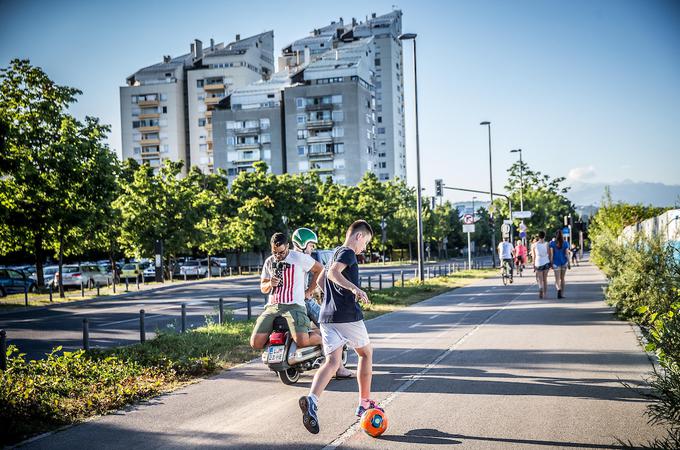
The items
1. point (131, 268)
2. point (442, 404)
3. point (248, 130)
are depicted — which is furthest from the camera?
point (248, 130)

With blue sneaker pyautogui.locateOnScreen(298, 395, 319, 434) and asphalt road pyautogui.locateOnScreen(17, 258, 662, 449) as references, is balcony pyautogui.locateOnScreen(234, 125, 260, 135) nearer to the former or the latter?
asphalt road pyautogui.locateOnScreen(17, 258, 662, 449)

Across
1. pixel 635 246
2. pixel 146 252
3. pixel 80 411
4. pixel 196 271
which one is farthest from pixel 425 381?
pixel 196 271

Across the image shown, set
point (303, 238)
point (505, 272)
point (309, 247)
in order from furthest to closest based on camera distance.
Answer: point (505, 272) < point (309, 247) < point (303, 238)

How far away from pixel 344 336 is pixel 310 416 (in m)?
0.80

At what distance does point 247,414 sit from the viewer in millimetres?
6805

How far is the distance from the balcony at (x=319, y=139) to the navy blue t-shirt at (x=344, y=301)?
311ft

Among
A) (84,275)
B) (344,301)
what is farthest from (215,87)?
(344,301)

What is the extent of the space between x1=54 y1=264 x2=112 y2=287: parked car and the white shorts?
117 feet

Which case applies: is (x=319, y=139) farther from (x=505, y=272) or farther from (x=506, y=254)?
(x=506, y=254)

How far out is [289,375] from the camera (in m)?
8.31

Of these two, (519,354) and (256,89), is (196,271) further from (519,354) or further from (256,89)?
(256,89)

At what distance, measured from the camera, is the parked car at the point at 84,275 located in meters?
39.9

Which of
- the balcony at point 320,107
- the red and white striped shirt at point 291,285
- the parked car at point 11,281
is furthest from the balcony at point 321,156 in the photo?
the red and white striped shirt at point 291,285

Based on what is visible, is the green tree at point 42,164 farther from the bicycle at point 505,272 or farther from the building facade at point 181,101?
the building facade at point 181,101
